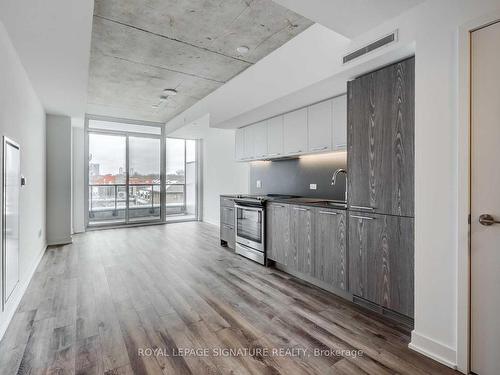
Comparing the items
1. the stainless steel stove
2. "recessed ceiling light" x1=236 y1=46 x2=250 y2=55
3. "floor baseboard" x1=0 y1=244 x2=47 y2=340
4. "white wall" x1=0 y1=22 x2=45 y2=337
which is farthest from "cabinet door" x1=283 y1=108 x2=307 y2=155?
"floor baseboard" x1=0 y1=244 x2=47 y2=340

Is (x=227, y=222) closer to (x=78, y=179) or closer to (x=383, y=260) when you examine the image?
(x=383, y=260)

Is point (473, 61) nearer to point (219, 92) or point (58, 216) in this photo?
point (219, 92)

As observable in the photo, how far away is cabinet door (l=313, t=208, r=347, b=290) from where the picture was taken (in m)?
2.73

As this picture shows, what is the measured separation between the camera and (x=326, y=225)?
9.54 feet

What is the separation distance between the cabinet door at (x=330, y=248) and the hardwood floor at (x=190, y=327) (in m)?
0.21

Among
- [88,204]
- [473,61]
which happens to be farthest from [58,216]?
[473,61]

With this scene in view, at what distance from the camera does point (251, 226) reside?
4.19 meters

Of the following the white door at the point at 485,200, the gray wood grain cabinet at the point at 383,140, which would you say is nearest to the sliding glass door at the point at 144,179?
the gray wood grain cabinet at the point at 383,140

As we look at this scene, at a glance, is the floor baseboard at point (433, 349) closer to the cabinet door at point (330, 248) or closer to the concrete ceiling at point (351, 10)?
the cabinet door at point (330, 248)

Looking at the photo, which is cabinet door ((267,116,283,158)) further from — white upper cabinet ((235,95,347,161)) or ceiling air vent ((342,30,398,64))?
ceiling air vent ((342,30,398,64))

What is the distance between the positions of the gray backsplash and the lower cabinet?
27.9 inches

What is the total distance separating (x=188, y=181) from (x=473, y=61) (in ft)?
24.4

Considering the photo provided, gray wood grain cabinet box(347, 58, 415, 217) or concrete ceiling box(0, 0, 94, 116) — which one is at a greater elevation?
concrete ceiling box(0, 0, 94, 116)

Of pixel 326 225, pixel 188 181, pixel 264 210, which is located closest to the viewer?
pixel 326 225
